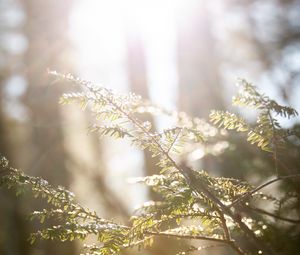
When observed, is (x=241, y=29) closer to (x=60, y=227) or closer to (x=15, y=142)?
(x=15, y=142)

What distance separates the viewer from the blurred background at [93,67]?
20.5ft

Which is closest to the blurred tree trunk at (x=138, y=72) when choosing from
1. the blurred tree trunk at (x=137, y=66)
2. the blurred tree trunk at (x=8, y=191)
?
the blurred tree trunk at (x=137, y=66)

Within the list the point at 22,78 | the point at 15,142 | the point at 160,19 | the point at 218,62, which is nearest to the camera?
the point at 218,62

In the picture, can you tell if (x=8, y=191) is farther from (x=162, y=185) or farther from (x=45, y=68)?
(x=162, y=185)

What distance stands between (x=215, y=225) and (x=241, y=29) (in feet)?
19.5

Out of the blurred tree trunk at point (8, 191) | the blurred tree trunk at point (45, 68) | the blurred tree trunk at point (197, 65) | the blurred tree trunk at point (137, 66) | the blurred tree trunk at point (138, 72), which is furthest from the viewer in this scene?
the blurred tree trunk at point (8, 191)

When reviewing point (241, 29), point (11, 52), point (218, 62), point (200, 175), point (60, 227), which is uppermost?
point (11, 52)

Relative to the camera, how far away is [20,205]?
27.6 ft

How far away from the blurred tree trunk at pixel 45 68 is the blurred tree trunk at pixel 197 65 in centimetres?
238

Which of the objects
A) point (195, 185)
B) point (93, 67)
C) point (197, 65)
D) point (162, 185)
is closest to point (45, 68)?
point (93, 67)

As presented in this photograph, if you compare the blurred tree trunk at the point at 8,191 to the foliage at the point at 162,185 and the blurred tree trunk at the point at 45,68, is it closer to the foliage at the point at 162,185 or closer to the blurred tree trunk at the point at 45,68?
the blurred tree trunk at the point at 45,68

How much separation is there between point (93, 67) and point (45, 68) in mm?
863

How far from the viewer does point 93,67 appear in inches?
312

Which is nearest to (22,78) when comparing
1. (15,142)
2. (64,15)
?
(64,15)
